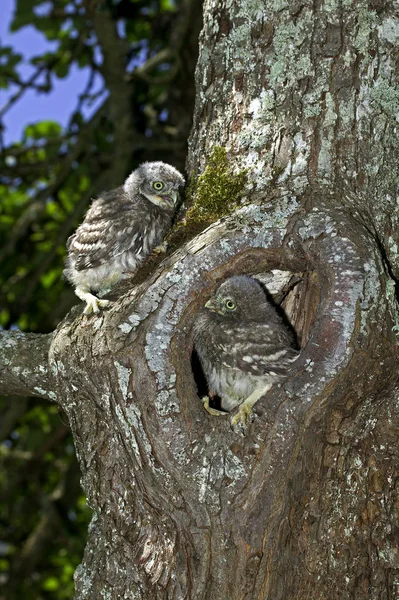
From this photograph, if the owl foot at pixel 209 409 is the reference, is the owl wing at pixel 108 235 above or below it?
above

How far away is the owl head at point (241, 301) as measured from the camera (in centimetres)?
291

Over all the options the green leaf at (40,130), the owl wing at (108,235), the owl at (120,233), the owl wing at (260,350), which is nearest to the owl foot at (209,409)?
the owl wing at (260,350)

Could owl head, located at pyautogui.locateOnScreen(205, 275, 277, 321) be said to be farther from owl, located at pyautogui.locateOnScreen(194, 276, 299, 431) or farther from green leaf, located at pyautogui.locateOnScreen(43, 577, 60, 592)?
green leaf, located at pyautogui.locateOnScreen(43, 577, 60, 592)

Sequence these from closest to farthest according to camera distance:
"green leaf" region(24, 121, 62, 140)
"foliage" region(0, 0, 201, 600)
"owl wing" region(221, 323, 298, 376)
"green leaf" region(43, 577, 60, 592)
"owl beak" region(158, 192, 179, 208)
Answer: "owl wing" region(221, 323, 298, 376), "owl beak" region(158, 192, 179, 208), "foliage" region(0, 0, 201, 600), "green leaf" region(24, 121, 62, 140), "green leaf" region(43, 577, 60, 592)

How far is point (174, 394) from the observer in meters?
2.57

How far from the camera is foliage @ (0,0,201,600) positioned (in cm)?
565

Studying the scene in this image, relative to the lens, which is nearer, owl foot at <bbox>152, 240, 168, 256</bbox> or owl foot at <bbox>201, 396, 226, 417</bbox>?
owl foot at <bbox>201, 396, 226, 417</bbox>

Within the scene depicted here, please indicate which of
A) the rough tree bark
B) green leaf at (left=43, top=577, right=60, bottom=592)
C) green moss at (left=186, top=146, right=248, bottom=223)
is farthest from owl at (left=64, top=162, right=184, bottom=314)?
green leaf at (left=43, top=577, right=60, bottom=592)

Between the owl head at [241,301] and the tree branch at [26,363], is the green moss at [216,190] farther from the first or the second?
the tree branch at [26,363]

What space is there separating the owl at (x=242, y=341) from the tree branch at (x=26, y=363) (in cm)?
70

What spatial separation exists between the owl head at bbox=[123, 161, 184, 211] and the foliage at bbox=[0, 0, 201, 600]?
1547 mm

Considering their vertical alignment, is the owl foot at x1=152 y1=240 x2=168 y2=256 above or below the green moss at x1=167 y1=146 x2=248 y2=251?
below

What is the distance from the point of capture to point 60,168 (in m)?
5.78

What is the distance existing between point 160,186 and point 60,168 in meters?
2.17
